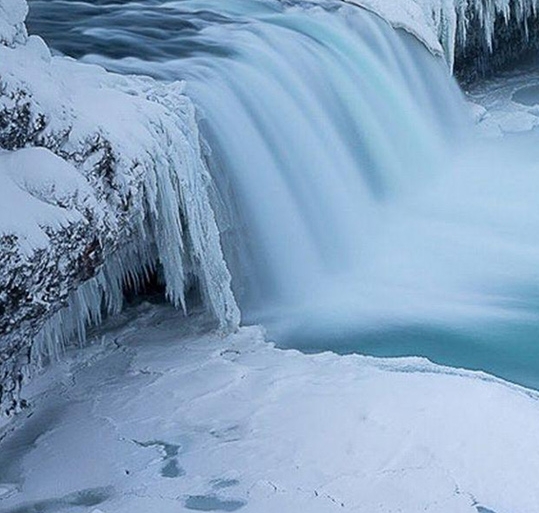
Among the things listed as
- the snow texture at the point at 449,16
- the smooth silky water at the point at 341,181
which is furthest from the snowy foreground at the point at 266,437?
the snow texture at the point at 449,16

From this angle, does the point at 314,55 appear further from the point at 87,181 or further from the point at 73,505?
the point at 73,505

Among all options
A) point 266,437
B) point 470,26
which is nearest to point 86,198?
point 266,437

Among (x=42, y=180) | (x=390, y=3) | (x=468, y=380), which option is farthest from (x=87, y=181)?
(x=390, y=3)

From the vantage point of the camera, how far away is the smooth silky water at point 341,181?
4531 millimetres

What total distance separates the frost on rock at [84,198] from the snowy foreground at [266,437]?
0.88ft

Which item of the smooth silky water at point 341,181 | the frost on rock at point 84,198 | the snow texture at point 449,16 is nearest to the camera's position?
the frost on rock at point 84,198

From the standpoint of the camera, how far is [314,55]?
19.4 ft

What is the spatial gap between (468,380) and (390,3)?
4.16 metres

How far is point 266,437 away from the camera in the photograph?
3.25 m

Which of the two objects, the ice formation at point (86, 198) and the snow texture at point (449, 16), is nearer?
the ice formation at point (86, 198)

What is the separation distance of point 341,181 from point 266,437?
2.59m

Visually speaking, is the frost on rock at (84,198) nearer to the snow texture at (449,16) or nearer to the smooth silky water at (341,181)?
the smooth silky water at (341,181)

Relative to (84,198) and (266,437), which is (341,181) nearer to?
(266,437)

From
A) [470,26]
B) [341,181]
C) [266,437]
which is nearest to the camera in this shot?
[266,437]
